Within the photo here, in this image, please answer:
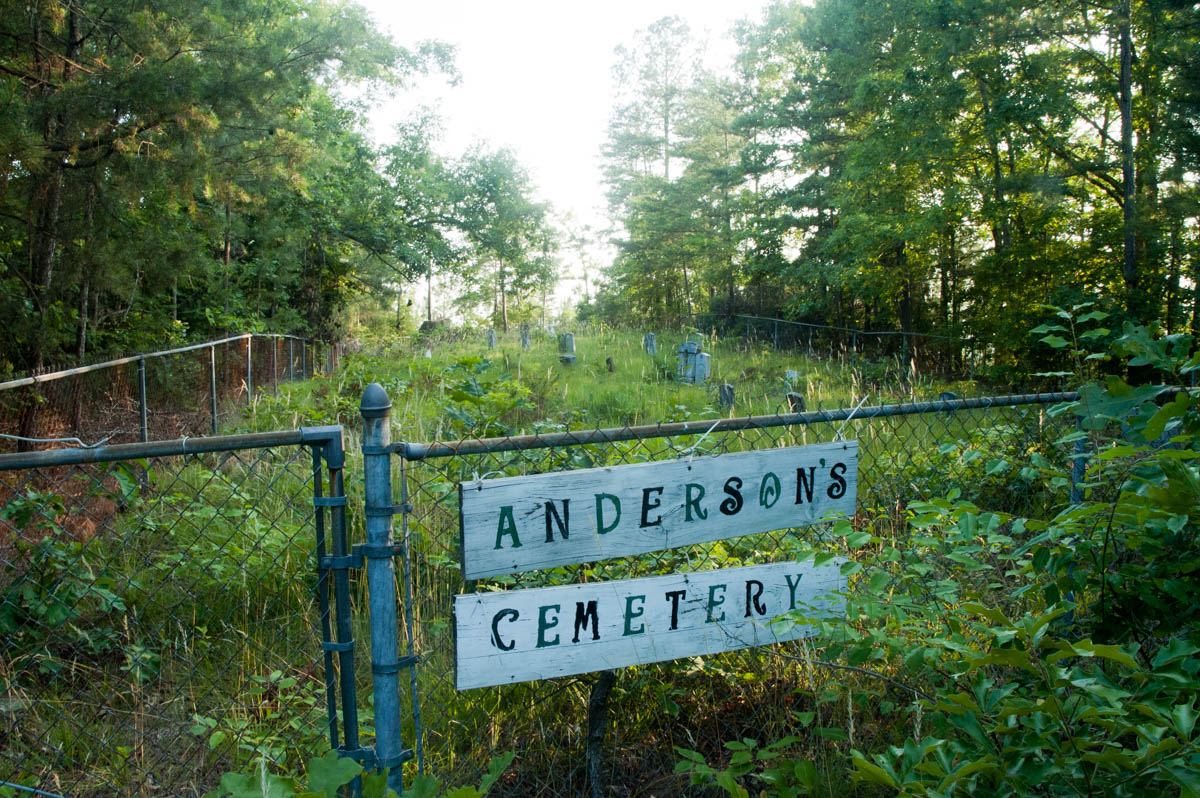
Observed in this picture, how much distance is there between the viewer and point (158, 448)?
190 centimetres

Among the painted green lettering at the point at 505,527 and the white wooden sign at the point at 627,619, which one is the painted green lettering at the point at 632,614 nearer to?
the white wooden sign at the point at 627,619

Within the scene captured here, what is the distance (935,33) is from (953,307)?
7153 mm

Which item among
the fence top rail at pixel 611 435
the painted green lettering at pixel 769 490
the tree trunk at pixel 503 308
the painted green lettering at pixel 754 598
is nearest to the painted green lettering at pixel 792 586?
the painted green lettering at pixel 754 598

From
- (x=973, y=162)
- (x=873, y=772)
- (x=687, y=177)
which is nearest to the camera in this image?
(x=873, y=772)

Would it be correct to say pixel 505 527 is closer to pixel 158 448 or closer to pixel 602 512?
pixel 602 512

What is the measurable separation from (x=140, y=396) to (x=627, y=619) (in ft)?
22.1

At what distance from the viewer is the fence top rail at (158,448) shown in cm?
180

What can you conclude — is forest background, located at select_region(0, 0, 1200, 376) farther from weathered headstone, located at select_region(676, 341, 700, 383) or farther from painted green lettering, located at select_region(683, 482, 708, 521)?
weathered headstone, located at select_region(676, 341, 700, 383)

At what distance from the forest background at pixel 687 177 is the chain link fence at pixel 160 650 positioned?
4.92 meters

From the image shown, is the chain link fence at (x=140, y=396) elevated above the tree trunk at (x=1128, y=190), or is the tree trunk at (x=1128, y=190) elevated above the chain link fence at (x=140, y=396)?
the tree trunk at (x=1128, y=190)

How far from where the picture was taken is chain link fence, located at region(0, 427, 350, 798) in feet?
7.59

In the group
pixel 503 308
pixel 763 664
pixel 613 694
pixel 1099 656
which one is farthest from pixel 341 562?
pixel 503 308

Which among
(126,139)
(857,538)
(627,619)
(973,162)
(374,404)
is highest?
(973,162)

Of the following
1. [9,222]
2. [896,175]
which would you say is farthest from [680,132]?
[9,222]
